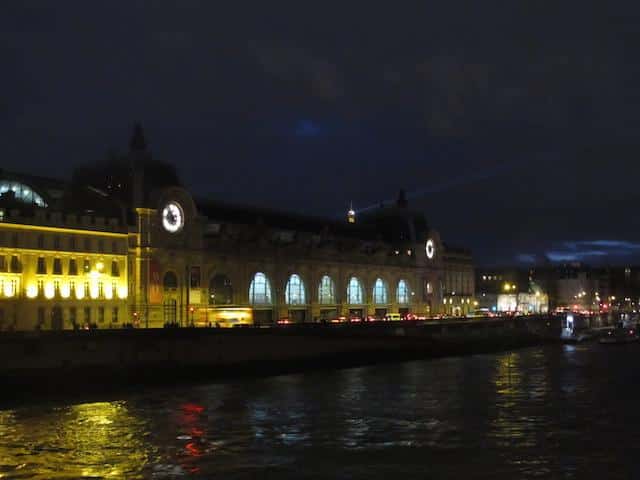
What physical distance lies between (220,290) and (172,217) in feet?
44.4

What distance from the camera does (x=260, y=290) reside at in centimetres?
12050

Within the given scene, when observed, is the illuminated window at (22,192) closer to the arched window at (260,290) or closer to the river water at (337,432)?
the arched window at (260,290)

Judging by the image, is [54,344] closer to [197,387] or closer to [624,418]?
[197,387]

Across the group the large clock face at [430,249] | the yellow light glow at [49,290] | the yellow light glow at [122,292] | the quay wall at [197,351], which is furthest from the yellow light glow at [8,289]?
the large clock face at [430,249]

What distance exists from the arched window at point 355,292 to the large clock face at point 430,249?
26.2 meters

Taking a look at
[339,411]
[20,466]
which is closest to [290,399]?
[339,411]

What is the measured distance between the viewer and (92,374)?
2564 inches

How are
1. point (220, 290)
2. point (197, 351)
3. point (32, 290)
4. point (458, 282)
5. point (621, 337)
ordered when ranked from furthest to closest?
1. point (458, 282)
2. point (621, 337)
3. point (220, 290)
4. point (32, 290)
5. point (197, 351)

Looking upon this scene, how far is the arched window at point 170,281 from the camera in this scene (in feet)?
335

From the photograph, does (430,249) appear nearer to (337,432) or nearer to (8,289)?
(8,289)

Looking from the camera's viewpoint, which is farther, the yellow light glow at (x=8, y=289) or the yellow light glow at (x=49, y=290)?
the yellow light glow at (x=49, y=290)

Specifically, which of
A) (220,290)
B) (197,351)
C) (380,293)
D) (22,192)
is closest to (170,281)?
(220,290)

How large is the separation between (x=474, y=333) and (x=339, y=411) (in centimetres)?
7758

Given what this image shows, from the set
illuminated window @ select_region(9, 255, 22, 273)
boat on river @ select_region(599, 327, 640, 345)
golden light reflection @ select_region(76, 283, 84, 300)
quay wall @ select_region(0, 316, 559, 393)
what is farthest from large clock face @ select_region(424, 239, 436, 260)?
illuminated window @ select_region(9, 255, 22, 273)
